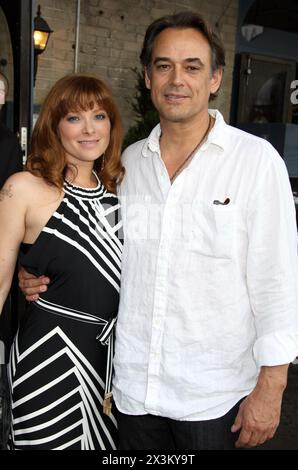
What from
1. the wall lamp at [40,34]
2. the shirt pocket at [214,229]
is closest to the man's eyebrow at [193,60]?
the shirt pocket at [214,229]

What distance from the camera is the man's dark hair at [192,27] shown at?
1.81 meters

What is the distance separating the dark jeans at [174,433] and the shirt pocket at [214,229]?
0.54m

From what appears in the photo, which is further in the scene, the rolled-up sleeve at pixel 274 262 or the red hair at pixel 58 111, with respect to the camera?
the red hair at pixel 58 111

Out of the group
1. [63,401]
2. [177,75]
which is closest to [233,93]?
[177,75]

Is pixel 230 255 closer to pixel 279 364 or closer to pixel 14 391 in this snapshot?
pixel 279 364

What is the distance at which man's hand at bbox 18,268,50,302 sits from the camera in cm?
179

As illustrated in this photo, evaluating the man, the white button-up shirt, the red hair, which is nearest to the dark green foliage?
the red hair

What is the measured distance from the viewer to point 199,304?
1673 millimetres

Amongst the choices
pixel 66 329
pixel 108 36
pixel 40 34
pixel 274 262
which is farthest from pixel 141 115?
pixel 274 262

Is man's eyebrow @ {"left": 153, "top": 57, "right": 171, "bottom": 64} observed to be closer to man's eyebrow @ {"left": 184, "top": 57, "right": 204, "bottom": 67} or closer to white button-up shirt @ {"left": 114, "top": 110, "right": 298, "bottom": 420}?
man's eyebrow @ {"left": 184, "top": 57, "right": 204, "bottom": 67}

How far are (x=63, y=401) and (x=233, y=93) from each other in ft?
18.8

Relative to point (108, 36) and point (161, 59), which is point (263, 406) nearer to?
point (161, 59)

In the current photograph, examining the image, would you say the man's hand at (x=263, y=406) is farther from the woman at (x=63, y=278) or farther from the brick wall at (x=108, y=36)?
the brick wall at (x=108, y=36)

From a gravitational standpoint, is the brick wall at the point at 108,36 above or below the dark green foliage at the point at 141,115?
above
